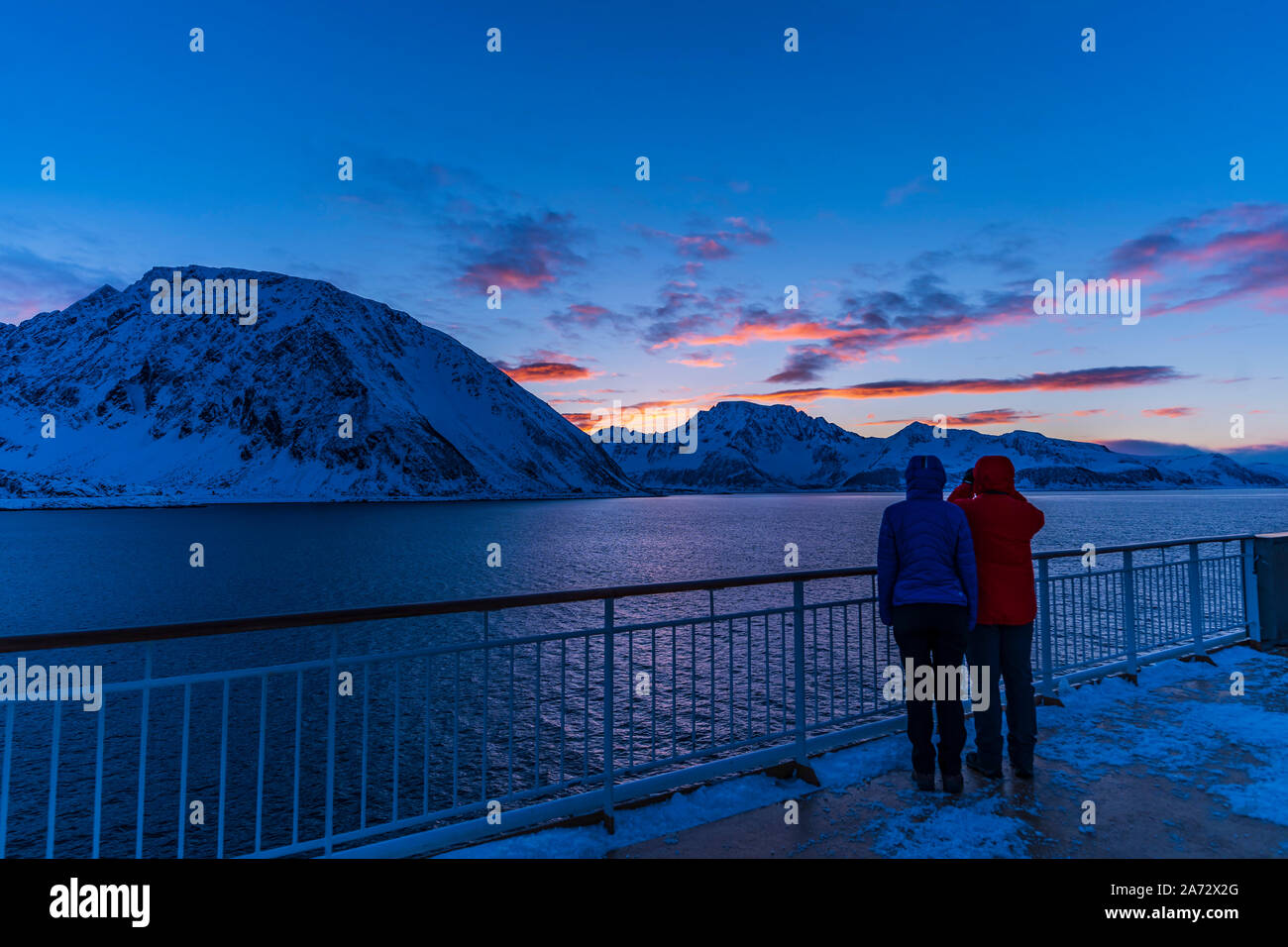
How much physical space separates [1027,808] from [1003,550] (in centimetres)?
181

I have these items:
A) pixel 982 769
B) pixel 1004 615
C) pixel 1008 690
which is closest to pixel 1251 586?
pixel 1008 690

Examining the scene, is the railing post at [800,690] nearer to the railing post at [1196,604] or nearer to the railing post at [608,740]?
the railing post at [608,740]

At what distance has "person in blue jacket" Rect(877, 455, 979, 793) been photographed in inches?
197

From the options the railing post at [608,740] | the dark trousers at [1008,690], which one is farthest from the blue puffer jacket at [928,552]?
the railing post at [608,740]

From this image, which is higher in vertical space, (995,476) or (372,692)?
(995,476)

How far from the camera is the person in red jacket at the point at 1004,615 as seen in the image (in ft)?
17.7

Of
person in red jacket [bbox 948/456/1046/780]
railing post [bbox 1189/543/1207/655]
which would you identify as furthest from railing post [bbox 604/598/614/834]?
railing post [bbox 1189/543/1207/655]

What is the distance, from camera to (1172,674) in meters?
8.23

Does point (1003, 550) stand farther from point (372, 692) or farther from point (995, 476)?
point (372, 692)

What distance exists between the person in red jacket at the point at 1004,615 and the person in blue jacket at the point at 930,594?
0.44 m

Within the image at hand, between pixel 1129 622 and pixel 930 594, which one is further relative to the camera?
pixel 1129 622

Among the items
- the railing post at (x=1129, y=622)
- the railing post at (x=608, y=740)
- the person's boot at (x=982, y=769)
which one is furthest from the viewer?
the railing post at (x=1129, y=622)

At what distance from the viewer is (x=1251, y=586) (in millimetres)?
9703
